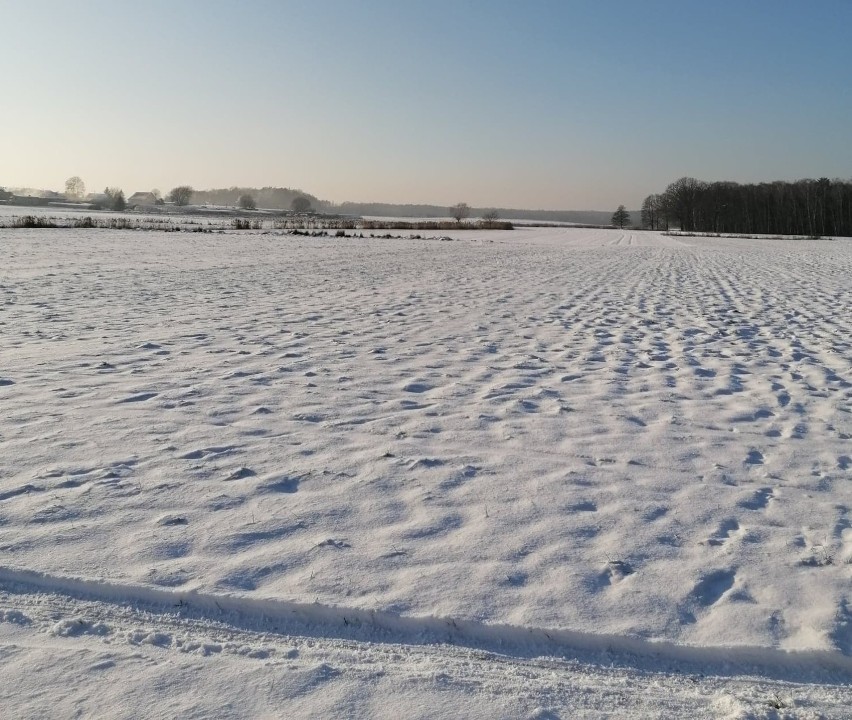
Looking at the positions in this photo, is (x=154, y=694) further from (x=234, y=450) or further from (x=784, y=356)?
(x=784, y=356)

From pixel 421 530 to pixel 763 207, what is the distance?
118m

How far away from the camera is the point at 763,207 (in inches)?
4065

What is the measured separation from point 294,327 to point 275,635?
693 cm

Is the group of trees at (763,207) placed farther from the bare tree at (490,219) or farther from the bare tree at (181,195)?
the bare tree at (181,195)

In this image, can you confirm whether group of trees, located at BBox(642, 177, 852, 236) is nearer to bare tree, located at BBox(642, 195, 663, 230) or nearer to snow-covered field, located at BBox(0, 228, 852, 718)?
bare tree, located at BBox(642, 195, 663, 230)

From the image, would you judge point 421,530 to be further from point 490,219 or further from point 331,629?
point 490,219

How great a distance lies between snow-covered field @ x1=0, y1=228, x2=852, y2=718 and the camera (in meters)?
2.36

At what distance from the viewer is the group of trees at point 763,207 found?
93875mm

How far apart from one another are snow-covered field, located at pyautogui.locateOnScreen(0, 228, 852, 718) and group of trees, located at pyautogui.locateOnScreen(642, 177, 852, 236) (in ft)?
334

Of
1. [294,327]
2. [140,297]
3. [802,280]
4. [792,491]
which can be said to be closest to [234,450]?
[792,491]

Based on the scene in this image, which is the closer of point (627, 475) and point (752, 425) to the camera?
point (627, 475)

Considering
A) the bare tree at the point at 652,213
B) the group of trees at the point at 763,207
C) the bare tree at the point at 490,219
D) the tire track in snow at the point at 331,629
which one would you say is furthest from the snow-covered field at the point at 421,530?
the bare tree at the point at 652,213

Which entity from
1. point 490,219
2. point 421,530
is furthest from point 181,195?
point 421,530

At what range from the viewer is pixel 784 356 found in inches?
306
